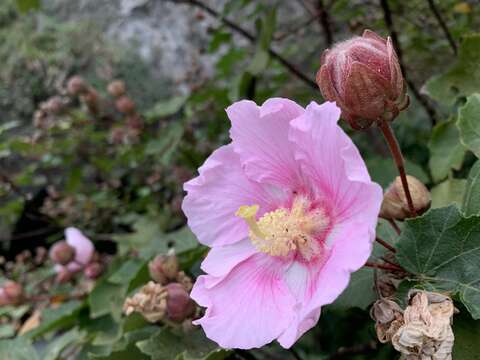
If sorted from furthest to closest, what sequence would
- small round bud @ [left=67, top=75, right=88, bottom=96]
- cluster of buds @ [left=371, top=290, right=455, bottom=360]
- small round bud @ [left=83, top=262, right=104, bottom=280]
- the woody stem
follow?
small round bud @ [left=67, top=75, right=88, bottom=96] < small round bud @ [left=83, top=262, right=104, bottom=280] < the woody stem < cluster of buds @ [left=371, top=290, right=455, bottom=360]

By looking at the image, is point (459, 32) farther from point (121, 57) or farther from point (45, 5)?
point (45, 5)

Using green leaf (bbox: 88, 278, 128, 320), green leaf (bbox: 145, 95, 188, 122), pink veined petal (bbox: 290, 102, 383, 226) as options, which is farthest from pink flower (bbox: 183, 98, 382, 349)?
green leaf (bbox: 145, 95, 188, 122)

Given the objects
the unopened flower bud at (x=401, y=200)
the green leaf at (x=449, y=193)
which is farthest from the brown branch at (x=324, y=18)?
the unopened flower bud at (x=401, y=200)

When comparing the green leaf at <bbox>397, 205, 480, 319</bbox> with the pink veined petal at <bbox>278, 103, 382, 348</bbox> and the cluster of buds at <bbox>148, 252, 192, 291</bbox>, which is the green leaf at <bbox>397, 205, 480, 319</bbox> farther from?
the cluster of buds at <bbox>148, 252, 192, 291</bbox>

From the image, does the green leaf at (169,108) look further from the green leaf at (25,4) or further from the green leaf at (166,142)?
the green leaf at (25,4)

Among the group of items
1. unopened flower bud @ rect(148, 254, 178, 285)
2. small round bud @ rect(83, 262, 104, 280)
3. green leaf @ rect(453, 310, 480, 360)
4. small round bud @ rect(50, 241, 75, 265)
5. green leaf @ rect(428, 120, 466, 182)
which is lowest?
small round bud @ rect(83, 262, 104, 280)

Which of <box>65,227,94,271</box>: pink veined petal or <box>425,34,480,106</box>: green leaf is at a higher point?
<box>425,34,480,106</box>: green leaf
